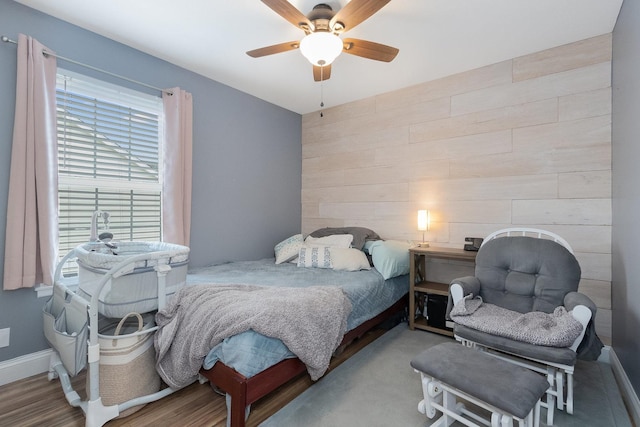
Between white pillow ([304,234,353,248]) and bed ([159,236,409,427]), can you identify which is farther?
white pillow ([304,234,353,248])

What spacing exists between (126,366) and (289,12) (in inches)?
86.8

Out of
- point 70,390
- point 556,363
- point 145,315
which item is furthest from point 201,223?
point 556,363

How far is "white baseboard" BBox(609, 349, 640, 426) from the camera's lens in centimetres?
164

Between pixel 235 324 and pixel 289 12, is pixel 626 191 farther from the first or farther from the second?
pixel 235 324

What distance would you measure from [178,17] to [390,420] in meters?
2.94

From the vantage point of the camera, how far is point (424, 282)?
3129mm

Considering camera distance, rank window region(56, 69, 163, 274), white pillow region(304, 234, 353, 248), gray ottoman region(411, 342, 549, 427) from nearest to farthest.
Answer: gray ottoman region(411, 342, 549, 427), window region(56, 69, 163, 274), white pillow region(304, 234, 353, 248)

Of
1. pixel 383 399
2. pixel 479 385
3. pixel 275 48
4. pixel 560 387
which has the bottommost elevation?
pixel 383 399

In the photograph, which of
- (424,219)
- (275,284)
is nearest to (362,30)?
(424,219)

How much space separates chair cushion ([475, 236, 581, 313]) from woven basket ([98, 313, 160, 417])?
7.43 feet

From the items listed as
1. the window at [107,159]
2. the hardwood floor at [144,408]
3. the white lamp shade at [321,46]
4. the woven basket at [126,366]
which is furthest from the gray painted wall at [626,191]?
the window at [107,159]

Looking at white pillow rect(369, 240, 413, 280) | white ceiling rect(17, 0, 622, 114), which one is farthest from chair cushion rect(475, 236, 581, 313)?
white ceiling rect(17, 0, 622, 114)

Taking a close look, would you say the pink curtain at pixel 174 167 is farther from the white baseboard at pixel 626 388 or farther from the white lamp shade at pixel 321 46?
the white baseboard at pixel 626 388

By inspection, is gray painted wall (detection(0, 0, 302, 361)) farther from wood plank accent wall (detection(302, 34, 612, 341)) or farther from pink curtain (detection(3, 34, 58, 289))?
wood plank accent wall (detection(302, 34, 612, 341))
